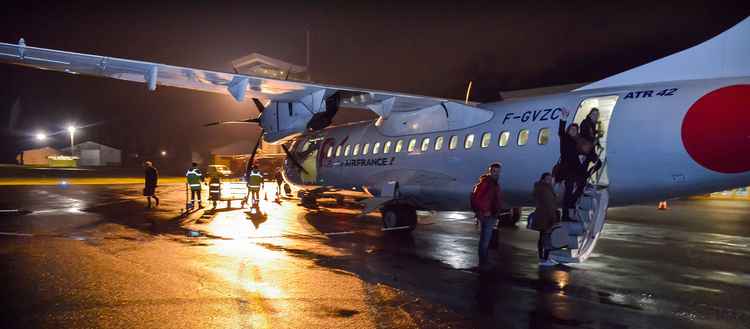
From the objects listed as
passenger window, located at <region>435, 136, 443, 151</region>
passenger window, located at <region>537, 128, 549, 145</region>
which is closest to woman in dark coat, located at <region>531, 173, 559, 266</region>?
passenger window, located at <region>537, 128, 549, 145</region>

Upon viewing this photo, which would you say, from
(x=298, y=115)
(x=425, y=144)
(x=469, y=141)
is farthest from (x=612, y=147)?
(x=298, y=115)

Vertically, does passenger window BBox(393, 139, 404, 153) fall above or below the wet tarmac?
above

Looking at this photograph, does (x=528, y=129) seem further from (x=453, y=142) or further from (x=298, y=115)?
(x=298, y=115)

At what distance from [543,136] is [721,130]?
3.27 m

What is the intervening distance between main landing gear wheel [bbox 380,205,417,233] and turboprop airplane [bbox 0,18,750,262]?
0.12 feet

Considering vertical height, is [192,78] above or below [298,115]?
above

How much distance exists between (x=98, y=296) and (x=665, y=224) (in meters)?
16.5

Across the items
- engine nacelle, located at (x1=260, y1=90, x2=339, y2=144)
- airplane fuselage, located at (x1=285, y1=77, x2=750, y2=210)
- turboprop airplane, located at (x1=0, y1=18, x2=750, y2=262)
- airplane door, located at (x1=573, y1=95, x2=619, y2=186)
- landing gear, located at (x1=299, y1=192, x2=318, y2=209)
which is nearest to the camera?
airplane fuselage, located at (x1=285, y1=77, x2=750, y2=210)

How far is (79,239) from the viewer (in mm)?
11469

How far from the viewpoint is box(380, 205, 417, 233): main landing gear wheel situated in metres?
13.8

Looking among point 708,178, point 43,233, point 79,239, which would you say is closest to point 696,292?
point 708,178

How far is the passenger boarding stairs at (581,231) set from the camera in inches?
364

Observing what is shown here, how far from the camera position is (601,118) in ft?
36.3

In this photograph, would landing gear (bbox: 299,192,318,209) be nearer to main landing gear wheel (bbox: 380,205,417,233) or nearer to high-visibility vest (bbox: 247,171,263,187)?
high-visibility vest (bbox: 247,171,263,187)
